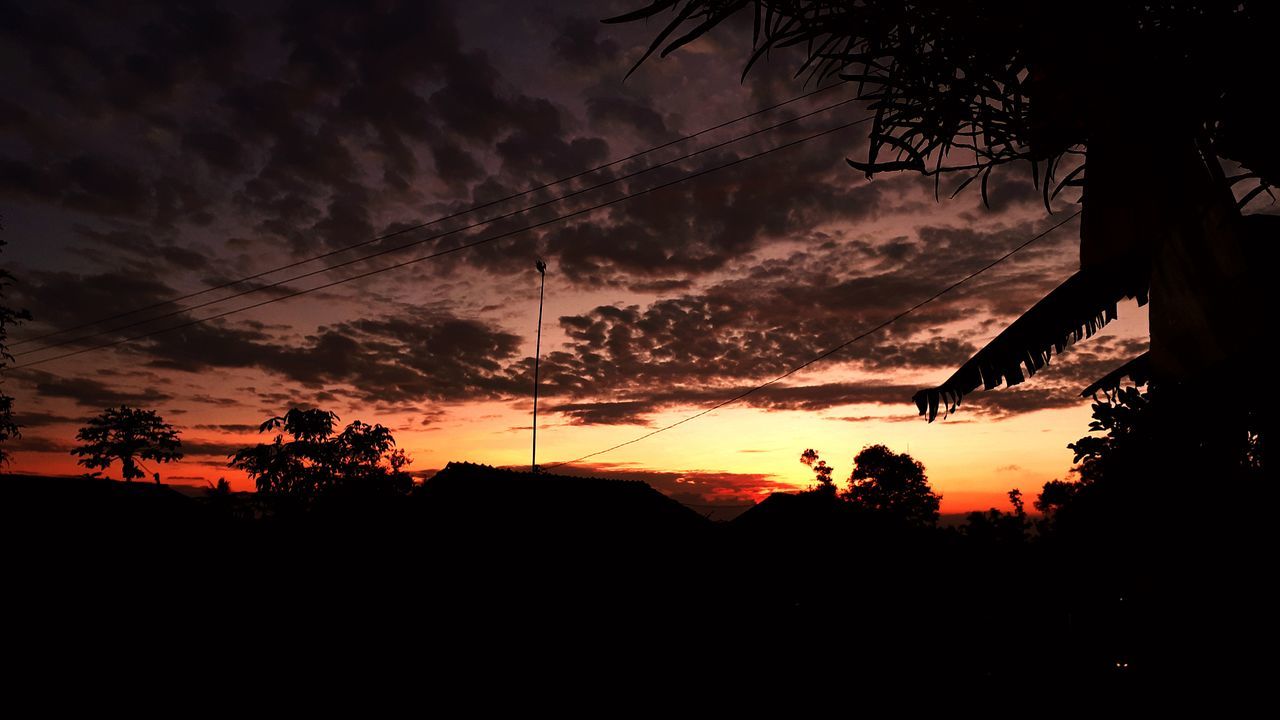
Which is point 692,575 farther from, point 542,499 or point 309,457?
point 309,457

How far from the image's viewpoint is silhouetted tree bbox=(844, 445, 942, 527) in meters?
50.4

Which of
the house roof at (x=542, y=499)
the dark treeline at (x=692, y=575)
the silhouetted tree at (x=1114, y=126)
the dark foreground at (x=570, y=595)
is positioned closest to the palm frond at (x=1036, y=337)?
the silhouetted tree at (x=1114, y=126)

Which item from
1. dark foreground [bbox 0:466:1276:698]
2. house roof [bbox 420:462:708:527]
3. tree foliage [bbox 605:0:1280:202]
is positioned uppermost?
tree foliage [bbox 605:0:1280:202]

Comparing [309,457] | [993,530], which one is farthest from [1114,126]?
[309,457]

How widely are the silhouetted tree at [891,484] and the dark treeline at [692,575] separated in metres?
37.8

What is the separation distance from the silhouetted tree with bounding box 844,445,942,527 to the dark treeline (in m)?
37.8

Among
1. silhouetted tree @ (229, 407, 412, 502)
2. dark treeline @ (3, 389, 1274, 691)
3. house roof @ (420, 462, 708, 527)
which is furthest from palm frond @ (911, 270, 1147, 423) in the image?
silhouetted tree @ (229, 407, 412, 502)

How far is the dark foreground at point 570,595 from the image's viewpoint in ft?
23.2

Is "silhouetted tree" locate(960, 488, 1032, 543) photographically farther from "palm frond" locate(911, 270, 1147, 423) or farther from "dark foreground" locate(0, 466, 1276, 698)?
"palm frond" locate(911, 270, 1147, 423)

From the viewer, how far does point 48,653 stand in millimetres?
9477

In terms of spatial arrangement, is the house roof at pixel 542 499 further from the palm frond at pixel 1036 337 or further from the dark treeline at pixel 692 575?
the palm frond at pixel 1036 337

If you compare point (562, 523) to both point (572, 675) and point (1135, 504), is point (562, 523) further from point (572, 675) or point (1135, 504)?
point (1135, 504)

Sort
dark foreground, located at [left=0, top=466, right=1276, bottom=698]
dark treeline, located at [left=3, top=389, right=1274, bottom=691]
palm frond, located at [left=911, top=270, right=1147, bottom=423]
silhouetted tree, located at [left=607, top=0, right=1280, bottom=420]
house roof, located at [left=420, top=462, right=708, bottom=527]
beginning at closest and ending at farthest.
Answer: silhouetted tree, located at [left=607, top=0, right=1280, bottom=420]
palm frond, located at [left=911, top=270, right=1147, bottom=423]
dark treeline, located at [left=3, top=389, right=1274, bottom=691]
dark foreground, located at [left=0, top=466, right=1276, bottom=698]
house roof, located at [left=420, top=462, right=708, bottom=527]

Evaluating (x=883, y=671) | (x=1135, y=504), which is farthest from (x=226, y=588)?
(x=1135, y=504)
